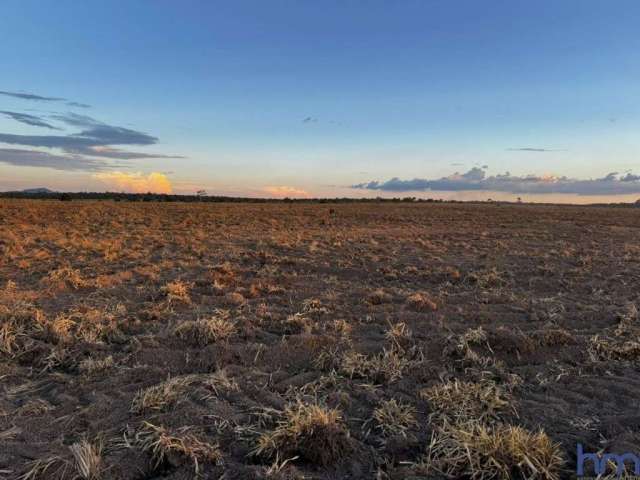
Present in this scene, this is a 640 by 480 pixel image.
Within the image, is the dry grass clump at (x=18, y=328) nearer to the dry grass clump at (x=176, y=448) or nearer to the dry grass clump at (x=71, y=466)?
the dry grass clump at (x=71, y=466)

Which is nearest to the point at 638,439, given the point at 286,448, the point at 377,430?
the point at 377,430

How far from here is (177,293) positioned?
9289 millimetres

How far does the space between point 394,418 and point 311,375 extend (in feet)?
4.37

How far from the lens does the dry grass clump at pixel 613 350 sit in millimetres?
5859

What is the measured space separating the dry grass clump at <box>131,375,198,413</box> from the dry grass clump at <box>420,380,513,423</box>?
258cm

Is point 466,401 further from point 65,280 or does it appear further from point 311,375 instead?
point 65,280

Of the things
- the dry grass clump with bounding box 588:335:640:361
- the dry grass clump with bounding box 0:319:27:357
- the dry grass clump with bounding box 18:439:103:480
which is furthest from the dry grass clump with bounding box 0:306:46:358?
the dry grass clump with bounding box 588:335:640:361

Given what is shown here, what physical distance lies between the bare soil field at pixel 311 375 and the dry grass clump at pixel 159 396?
0.02 metres

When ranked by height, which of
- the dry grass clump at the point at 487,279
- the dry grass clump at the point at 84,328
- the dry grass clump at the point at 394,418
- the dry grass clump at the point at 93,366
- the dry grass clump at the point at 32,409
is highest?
the dry grass clump at the point at 84,328

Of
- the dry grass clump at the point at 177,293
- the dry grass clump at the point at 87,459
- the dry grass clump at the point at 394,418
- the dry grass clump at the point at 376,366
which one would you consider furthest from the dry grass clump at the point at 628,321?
the dry grass clump at the point at 177,293

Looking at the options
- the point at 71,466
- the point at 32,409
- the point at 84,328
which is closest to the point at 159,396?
the point at 71,466

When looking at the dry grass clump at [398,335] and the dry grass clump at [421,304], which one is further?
the dry grass clump at [421,304]

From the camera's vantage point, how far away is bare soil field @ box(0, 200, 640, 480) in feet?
11.7

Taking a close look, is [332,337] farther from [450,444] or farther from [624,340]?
[624,340]
